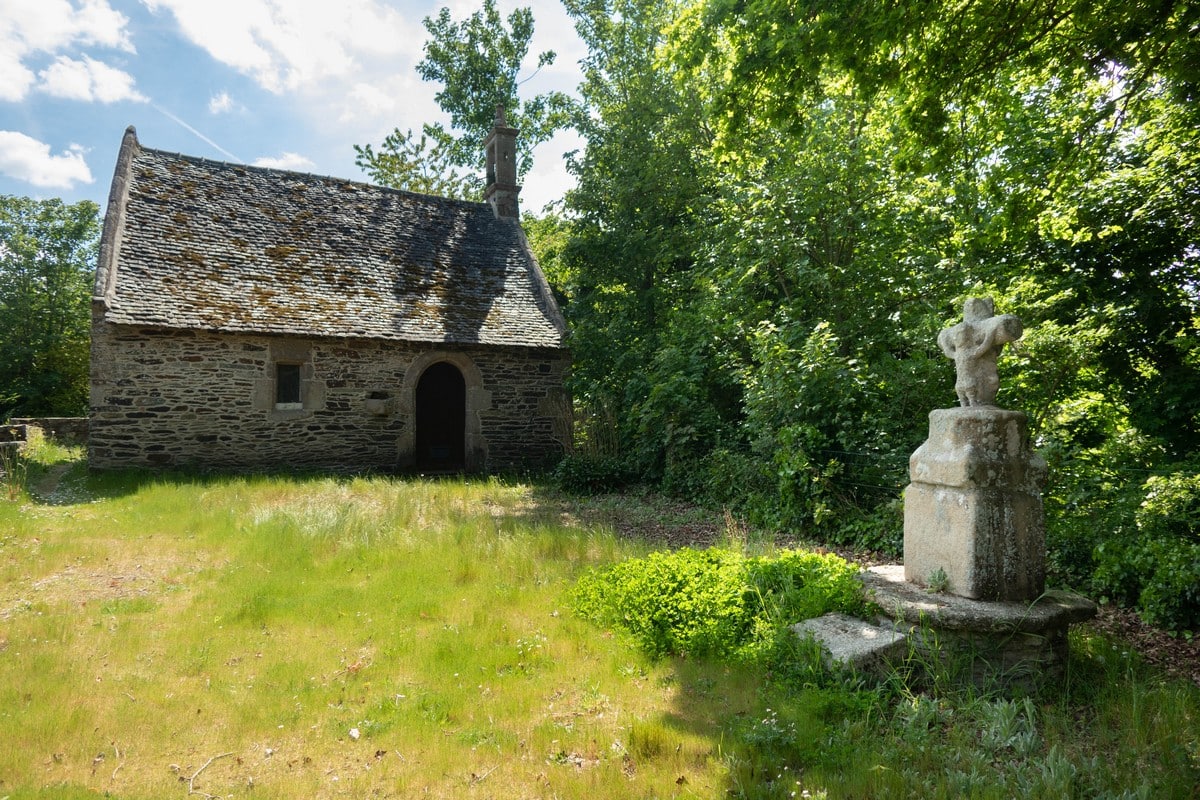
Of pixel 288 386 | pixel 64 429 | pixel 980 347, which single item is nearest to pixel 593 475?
pixel 288 386

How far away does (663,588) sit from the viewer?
17.5 ft

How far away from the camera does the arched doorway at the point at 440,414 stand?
17.8 m

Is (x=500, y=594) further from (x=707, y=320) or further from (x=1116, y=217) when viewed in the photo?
(x=1116, y=217)

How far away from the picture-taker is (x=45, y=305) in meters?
31.0

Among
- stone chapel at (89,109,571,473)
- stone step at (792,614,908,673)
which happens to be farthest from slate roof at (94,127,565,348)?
stone step at (792,614,908,673)

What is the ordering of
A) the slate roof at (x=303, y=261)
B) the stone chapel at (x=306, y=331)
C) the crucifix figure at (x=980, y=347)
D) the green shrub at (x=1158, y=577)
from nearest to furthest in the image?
1. the crucifix figure at (x=980, y=347)
2. the green shrub at (x=1158, y=577)
3. the stone chapel at (x=306, y=331)
4. the slate roof at (x=303, y=261)

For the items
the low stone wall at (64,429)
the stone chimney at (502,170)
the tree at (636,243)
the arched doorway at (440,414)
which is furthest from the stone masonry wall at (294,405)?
the low stone wall at (64,429)

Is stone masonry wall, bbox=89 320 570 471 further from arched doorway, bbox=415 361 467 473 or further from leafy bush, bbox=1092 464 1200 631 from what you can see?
leafy bush, bbox=1092 464 1200 631

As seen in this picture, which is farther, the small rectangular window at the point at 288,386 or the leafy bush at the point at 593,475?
the small rectangular window at the point at 288,386

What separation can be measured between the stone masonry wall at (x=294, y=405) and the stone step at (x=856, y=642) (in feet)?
37.2

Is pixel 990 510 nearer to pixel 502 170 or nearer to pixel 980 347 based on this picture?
pixel 980 347

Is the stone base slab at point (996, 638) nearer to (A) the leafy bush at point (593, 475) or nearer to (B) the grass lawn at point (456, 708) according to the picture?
(B) the grass lawn at point (456, 708)

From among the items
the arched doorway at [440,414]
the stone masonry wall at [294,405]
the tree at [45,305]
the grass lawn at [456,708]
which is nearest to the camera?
the grass lawn at [456,708]

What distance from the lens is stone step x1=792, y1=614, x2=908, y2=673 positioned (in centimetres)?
399
